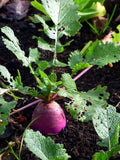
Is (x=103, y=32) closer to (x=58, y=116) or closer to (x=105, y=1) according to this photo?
(x=105, y=1)

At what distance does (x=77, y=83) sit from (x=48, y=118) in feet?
1.43

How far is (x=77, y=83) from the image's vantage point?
1.63m

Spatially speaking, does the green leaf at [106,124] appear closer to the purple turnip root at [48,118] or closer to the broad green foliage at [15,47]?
→ the purple turnip root at [48,118]

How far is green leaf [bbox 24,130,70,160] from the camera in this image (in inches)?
34.7

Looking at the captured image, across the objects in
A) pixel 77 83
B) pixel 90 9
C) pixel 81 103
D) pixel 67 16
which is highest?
pixel 67 16

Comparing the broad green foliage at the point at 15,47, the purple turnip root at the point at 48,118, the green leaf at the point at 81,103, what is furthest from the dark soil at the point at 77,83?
the broad green foliage at the point at 15,47

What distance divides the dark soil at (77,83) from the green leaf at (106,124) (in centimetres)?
26

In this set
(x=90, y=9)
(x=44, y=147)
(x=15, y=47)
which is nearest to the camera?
(x=44, y=147)

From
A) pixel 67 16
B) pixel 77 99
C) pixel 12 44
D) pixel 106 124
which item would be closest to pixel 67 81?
pixel 77 99

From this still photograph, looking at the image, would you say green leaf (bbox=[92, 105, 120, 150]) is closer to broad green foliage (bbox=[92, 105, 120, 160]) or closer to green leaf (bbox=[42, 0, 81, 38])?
broad green foliage (bbox=[92, 105, 120, 160])

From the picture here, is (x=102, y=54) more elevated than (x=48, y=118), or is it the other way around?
(x=102, y=54)

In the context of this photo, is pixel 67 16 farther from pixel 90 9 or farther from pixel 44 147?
pixel 44 147

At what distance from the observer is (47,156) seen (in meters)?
0.89

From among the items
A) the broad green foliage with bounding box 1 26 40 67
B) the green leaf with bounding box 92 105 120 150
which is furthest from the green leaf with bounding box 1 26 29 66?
the green leaf with bounding box 92 105 120 150
